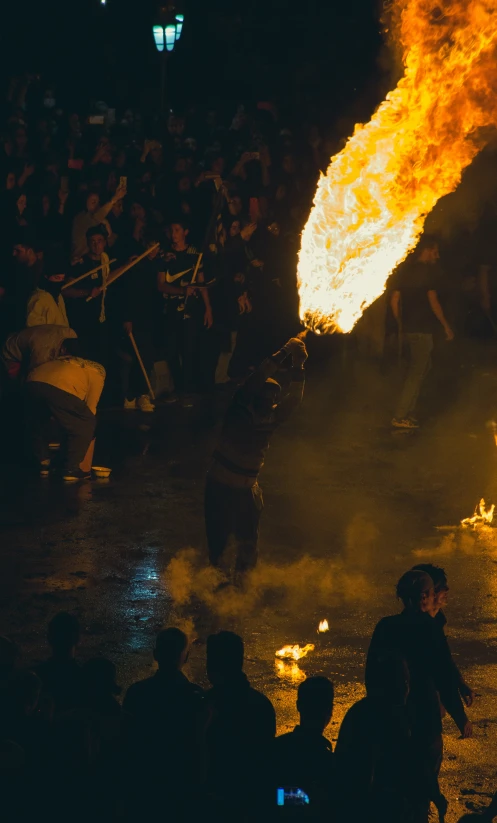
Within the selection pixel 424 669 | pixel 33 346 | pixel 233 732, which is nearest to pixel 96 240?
pixel 33 346

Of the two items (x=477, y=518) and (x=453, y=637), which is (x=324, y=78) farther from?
(x=453, y=637)

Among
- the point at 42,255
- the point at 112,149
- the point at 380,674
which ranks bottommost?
the point at 380,674

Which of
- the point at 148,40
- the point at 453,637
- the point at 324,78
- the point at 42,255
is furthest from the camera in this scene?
the point at 148,40

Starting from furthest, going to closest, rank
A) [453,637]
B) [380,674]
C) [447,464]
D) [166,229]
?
[166,229] → [447,464] → [453,637] → [380,674]

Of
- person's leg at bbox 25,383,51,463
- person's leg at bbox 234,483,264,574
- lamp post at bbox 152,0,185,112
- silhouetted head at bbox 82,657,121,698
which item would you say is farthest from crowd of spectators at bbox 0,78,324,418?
silhouetted head at bbox 82,657,121,698

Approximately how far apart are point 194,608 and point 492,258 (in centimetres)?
1198

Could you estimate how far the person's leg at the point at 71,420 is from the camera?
1170 cm

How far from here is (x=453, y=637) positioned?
764 centimetres

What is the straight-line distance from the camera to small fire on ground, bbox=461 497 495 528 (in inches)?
411

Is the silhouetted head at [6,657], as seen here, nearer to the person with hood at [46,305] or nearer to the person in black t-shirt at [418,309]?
the person with hood at [46,305]

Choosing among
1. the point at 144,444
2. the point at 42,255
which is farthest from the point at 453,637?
the point at 42,255

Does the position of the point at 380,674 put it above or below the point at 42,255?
below

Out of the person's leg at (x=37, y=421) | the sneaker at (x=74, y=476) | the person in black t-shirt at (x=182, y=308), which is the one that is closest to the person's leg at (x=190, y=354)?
the person in black t-shirt at (x=182, y=308)

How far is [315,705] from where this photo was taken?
170 inches
